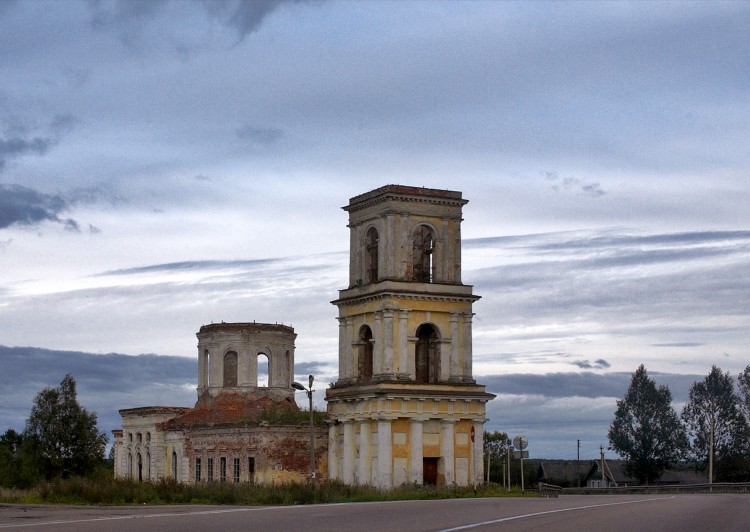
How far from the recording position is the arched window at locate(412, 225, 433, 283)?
55812 mm

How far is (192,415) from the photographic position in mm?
64938

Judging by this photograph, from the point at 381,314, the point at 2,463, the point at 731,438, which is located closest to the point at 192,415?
the point at 381,314

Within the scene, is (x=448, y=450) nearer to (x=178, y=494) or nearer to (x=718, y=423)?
(x=178, y=494)

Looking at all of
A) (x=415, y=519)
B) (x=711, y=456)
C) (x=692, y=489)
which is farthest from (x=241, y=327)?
(x=415, y=519)

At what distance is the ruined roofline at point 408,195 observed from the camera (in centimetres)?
5447

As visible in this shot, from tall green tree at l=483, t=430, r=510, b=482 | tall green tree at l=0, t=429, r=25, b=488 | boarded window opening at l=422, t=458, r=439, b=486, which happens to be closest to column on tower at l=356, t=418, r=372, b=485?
boarded window opening at l=422, t=458, r=439, b=486

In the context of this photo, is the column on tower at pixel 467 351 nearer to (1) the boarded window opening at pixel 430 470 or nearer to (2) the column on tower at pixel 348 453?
(1) the boarded window opening at pixel 430 470

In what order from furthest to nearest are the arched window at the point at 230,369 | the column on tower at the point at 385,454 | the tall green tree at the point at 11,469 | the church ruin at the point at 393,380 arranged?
1. the tall green tree at the point at 11,469
2. the arched window at the point at 230,369
3. the church ruin at the point at 393,380
4. the column on tower at the point at 385,454

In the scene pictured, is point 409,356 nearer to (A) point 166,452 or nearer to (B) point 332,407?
(B) point 332,407

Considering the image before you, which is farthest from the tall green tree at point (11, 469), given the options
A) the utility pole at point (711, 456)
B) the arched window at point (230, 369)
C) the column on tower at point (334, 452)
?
the utility pole at point (711, 456)

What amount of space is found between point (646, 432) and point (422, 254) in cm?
3991

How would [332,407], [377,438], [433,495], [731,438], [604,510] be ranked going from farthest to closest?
1. [731,438]
2. [332,407]
3. [377,438]
4. [433,495]
5. [604,510]

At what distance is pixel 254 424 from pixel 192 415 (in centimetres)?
764

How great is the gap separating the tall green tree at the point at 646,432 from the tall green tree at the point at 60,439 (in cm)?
3719
